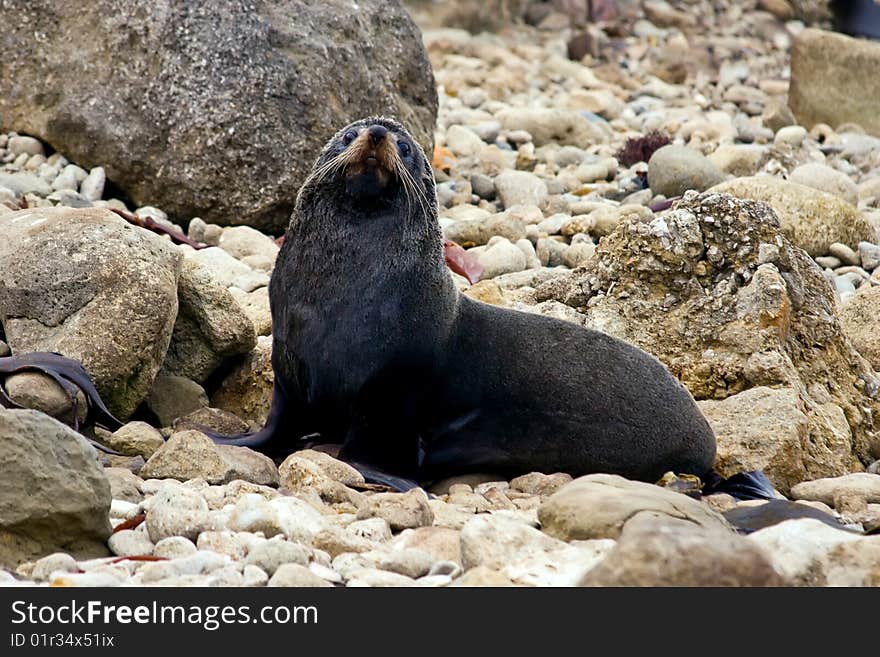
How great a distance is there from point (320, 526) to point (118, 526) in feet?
2.70

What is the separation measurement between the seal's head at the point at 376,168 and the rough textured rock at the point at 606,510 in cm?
245

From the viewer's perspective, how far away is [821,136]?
703 inches

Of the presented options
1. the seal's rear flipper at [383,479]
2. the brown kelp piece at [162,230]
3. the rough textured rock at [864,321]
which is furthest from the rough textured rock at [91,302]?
the rough textured rock at [864,321]

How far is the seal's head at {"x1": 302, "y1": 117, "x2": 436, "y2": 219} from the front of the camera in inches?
303

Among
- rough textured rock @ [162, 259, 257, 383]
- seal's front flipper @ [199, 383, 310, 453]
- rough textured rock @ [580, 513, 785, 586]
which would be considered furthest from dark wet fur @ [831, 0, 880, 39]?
rough textured rock @ [580, 513, 785, 586]

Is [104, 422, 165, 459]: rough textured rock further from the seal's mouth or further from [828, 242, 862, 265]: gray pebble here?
[828, 242, 862, 265]: gray pebble

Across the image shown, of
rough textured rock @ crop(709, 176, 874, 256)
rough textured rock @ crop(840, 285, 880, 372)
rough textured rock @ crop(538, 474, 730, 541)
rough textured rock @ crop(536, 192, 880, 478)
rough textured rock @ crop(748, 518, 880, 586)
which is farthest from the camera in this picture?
rough textured rock @ crop(709, 176, 874, 256)

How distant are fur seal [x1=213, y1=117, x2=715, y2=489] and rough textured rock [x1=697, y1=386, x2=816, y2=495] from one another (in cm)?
20

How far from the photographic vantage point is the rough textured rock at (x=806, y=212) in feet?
39.4

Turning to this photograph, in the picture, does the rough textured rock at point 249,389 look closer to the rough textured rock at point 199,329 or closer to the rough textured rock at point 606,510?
the rough textured rock at point 199,329

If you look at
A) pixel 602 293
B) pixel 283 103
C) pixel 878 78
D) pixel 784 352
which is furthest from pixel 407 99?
pixel 878 78
